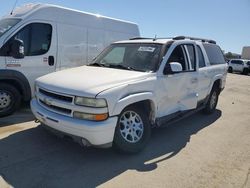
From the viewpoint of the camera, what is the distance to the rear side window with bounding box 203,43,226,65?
757 centimetres

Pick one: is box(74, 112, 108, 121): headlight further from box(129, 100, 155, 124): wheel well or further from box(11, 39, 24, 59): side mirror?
box(11, 39, 24, 59): side mirror

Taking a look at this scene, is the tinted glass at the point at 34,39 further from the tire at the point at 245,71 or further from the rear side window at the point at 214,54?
the tire at the point at 245,71

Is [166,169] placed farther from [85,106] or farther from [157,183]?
[85,106]

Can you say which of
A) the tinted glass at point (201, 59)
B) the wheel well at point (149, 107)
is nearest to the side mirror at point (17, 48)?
the wheel well at point (149, 107)

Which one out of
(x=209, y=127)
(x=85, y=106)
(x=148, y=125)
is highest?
(x=85, y=106)

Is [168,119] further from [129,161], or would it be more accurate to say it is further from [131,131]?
[129,161]

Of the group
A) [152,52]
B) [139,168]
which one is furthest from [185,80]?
[139,168]

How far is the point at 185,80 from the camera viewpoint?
591cm

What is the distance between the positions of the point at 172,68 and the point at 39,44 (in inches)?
140

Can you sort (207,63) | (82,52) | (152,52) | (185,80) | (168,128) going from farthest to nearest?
(82,52)
(207,63)
(168,128)
(185,80)
(152,52)

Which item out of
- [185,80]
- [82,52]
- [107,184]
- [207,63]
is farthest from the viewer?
[82,52]

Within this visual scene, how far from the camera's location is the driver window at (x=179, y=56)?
5.65 meters

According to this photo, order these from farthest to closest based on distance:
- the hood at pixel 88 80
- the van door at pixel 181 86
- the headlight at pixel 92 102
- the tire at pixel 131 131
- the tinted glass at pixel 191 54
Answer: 1. the tinted glass at pixel 191 54
2. the van door at pixel 181 86
3. the tire at pixel 131 131
4. the hood at pixel 88 80
5. the headlight at pixel 92 102

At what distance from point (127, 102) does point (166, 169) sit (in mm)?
1150
